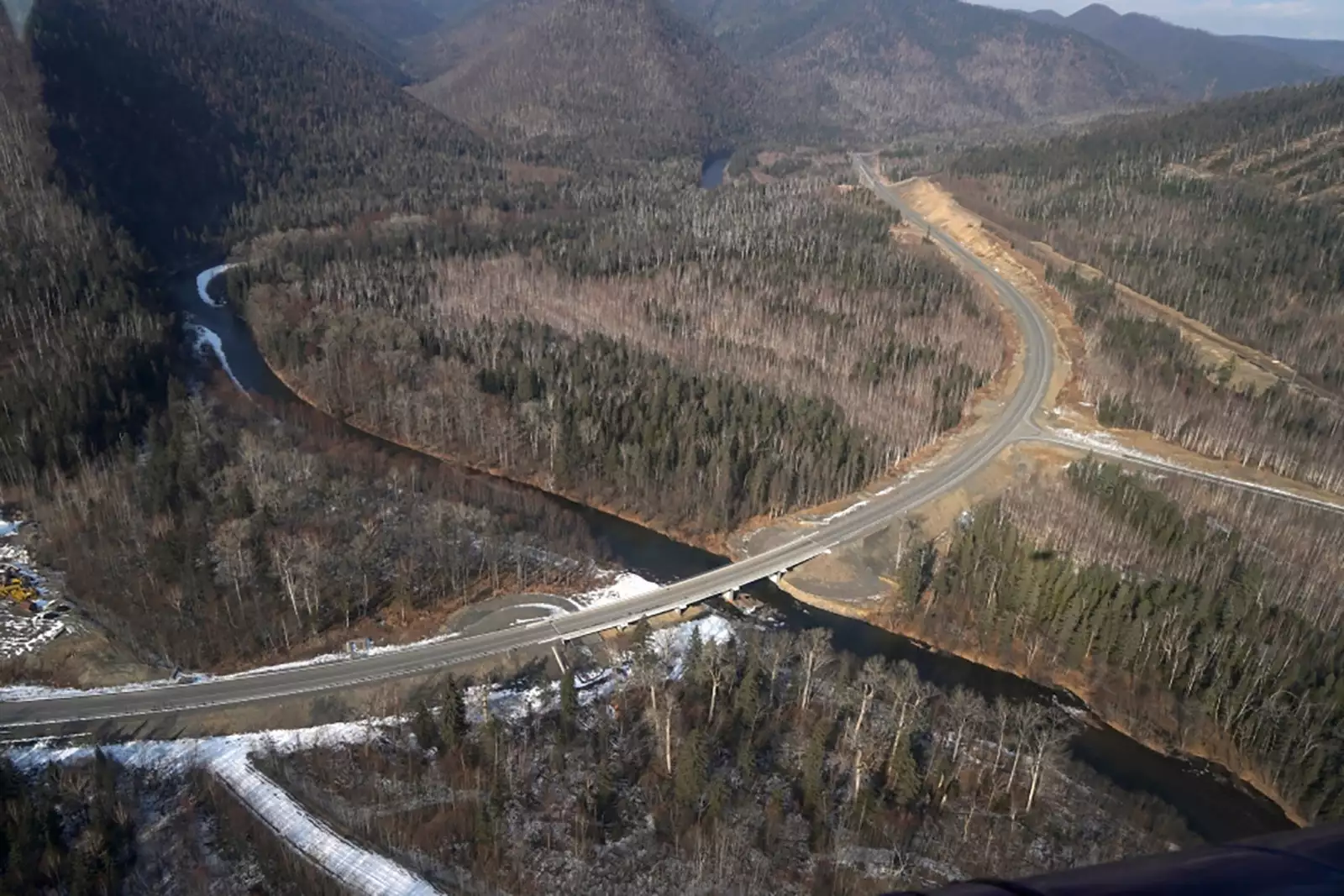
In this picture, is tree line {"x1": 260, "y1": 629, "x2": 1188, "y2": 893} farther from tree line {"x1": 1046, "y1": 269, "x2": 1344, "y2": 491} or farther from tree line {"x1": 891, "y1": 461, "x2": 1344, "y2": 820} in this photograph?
tree line {"x1": 1046, "y1": 269, "x2": 1344, "y2": 491}

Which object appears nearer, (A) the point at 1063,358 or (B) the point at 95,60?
(A) the point at 1063,358

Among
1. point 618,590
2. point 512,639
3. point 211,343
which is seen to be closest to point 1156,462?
point 618,590

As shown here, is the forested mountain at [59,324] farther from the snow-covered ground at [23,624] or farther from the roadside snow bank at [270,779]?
the roadside snow bank at [270,779]

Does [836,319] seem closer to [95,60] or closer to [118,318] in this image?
[118,318]

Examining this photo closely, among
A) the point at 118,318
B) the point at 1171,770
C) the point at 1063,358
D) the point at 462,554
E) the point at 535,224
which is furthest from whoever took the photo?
the point at 535,224

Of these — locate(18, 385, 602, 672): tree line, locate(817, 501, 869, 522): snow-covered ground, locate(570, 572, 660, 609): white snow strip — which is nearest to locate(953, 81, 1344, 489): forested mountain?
locate(817, 501, 869, 522): snow-covered ground

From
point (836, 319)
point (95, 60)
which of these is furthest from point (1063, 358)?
point (95, 60)

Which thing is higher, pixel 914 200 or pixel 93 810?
pixel 914 200

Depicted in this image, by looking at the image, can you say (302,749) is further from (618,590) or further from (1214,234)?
(1214,234)

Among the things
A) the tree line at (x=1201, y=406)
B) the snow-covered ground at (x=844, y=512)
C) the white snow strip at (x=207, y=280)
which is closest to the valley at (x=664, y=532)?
the tree line at (x=1201, y=406)
